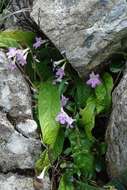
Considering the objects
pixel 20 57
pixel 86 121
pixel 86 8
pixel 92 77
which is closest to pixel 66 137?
pixel 86 121

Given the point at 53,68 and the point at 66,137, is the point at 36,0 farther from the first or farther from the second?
the point at 66,137

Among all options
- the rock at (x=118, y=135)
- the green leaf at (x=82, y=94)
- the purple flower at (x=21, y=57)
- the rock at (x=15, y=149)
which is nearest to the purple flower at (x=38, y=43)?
the purple flower at (x=21, y=57)

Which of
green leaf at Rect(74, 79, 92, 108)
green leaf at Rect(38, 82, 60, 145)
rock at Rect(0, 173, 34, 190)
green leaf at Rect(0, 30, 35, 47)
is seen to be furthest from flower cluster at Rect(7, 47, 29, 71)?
rock at Rect(0, 173, 34, 190)

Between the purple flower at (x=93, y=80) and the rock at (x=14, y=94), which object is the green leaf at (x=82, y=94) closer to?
the purple flower at (x=93, y=80)

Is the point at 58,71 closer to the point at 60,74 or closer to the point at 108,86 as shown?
the point at 60,74

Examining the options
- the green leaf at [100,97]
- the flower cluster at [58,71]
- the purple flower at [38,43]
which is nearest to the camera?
the green leaf at [100,97]

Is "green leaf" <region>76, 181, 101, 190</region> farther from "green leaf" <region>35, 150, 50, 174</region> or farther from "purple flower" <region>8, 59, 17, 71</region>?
"purple flower" <region>8, 59, 17, 71</region>

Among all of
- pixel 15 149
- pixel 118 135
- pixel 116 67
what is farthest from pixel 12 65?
pixel 118 135
